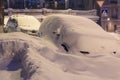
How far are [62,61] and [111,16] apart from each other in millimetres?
23198

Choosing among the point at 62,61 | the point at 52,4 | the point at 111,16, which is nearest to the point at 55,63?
the point at 62,61

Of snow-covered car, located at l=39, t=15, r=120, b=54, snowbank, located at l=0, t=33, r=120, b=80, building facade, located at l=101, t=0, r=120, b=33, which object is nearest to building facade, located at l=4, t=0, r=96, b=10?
building facade, located at l=101, t=0, r=120, b=33

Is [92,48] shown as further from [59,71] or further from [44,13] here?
[44,13]

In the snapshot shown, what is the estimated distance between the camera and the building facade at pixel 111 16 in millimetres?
29438

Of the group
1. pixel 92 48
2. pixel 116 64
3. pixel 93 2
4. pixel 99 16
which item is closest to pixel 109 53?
pixel 92 48

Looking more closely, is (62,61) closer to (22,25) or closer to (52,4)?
(22,25)

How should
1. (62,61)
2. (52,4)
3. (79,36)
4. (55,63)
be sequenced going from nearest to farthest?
Answer: (55,63), (62,61), (79,36), (52,4)

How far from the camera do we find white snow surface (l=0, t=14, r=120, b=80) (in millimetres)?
6426

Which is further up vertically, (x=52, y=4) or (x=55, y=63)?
(x=52, y=4)

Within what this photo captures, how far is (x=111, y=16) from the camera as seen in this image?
3027 cm

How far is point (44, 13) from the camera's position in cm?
3250

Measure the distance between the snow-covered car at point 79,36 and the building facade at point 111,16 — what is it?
19096 millimetres

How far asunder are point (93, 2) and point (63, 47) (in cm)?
2614

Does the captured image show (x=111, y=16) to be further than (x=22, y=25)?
Yes
